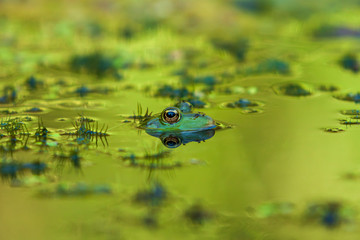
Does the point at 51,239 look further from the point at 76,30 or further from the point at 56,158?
the point at 76,30

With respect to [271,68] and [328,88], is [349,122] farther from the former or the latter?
[271,68]

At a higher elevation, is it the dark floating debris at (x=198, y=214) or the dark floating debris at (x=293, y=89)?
the dark floating debris at (x=293, y=89)

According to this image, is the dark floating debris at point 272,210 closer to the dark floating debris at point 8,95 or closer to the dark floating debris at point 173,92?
the dark floating debris at point 173,92

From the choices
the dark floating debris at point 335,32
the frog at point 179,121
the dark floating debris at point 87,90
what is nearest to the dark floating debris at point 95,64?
the dark floating debris at point 87,90

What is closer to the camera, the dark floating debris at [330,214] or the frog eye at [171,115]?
the dark floating debris at [330,214]

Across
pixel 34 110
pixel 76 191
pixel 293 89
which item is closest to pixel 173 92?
pixel 293 89
